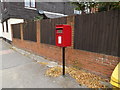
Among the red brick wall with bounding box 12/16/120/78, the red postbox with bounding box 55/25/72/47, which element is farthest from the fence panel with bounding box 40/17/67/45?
the red postbox with bounding box 55/25/72/47

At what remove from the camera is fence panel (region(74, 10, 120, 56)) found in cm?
321

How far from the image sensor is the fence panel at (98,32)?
3.21 meters

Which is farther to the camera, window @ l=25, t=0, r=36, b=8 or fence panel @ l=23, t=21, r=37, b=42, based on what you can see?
window @ l=25, t=0, r=36, b=8

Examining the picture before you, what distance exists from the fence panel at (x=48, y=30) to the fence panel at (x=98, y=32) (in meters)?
1.20

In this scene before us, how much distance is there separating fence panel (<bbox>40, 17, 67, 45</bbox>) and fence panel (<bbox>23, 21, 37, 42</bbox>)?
933 millimetres

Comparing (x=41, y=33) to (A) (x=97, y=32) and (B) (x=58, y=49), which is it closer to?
(B) (x=58, y=49)

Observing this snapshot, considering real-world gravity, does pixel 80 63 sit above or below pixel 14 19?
below

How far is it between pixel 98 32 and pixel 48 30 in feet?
9.73

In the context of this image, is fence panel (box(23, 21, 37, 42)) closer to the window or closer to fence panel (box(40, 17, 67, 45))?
fence panel (box(40, 17, 67, 45))

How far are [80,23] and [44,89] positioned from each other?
261 centimetres

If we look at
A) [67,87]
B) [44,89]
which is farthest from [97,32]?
[44,89]

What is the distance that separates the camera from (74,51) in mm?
4469

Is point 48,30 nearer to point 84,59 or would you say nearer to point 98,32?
point 84,59

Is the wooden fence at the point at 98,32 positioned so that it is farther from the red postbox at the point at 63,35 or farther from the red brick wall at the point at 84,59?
the red postbox at the point at 63,35
